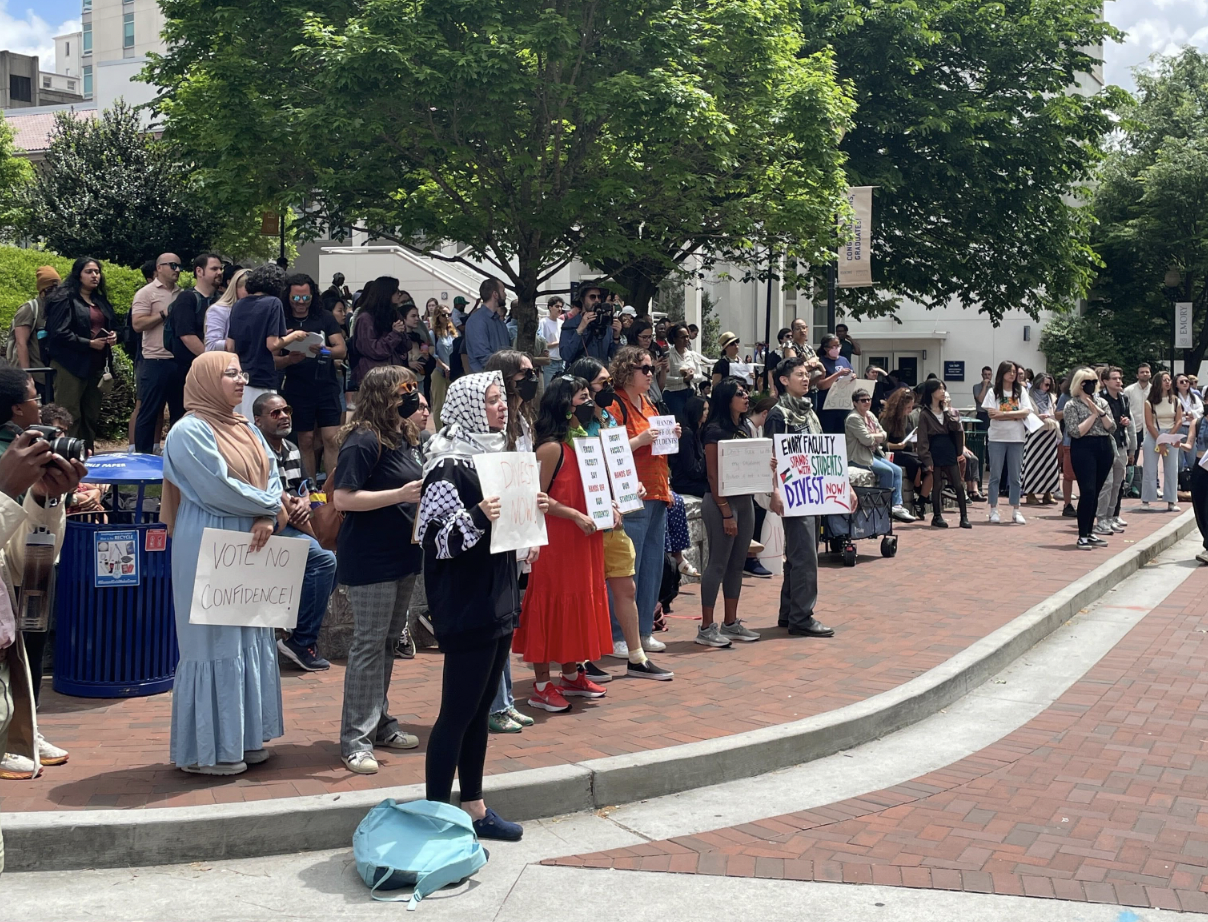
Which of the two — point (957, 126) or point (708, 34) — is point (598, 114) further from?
point (957, 126)

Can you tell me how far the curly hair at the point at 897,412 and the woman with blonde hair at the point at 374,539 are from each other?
38.5ft

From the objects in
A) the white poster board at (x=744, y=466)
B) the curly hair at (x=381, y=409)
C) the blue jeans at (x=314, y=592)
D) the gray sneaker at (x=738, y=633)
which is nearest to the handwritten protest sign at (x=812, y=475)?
the white poster board at (x=744, y=466)

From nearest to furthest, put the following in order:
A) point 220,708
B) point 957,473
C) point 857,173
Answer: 1. point 220,708
2. point 957,473
3. point 857,173

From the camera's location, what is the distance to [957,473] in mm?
16266

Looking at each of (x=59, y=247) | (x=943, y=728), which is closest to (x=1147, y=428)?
(x=943, y=728)

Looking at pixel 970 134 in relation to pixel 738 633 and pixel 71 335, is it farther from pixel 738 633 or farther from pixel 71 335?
pixel 71 335

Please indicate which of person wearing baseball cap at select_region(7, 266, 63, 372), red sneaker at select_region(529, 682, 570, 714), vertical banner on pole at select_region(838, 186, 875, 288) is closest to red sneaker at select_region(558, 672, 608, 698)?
red sneaker at select_region(529, 682, 570, 714)

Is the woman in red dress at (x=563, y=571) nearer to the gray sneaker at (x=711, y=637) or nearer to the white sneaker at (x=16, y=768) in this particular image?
the gray sneaker at (x=711, y=637)

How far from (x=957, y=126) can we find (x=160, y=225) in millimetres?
17218

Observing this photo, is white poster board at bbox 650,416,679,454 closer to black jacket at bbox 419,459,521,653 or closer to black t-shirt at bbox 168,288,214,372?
black jacket at bbox 419,459,521,653

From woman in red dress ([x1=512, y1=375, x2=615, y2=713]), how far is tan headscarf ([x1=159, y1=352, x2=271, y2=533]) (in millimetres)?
1750

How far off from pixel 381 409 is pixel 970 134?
71.3ft

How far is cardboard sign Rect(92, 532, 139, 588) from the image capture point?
6906 mm

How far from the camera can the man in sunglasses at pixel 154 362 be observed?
33.7ft
